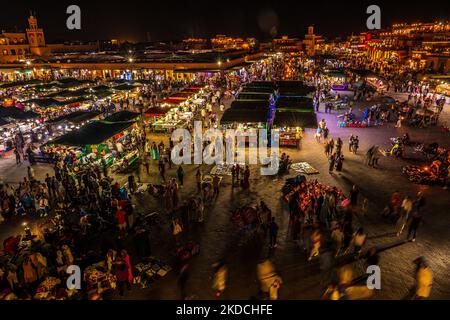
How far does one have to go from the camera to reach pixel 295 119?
56.5 ft

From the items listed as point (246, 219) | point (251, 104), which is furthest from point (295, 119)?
point (246, 219)

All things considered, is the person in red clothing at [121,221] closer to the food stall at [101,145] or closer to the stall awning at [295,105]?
the food stall at [101,145]

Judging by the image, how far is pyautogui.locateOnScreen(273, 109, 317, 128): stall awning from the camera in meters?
16.7

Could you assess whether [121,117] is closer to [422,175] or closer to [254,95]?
[254,95]

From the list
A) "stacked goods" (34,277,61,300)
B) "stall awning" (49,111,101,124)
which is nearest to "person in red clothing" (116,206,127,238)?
"stacked goods" (34,277,61,300)

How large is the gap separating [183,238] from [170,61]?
1618 inches

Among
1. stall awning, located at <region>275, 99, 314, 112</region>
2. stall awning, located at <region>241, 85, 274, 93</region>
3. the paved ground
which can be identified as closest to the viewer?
the paved ground

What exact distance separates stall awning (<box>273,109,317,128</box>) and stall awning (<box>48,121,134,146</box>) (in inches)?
338

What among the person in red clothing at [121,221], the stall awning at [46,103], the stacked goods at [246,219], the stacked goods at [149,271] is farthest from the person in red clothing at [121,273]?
the stall awning at [46,103]

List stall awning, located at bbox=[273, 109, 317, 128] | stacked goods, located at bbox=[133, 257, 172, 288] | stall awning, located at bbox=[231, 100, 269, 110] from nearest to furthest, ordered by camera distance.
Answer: stacked goods, located at bbox=[133, 257, 172, 288]
stall awning, located at bbox=[273, 109, 317, 128]
stall awning, located at bbox=[231, 100, 269, 110]

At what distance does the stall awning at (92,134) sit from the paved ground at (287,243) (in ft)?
9.12

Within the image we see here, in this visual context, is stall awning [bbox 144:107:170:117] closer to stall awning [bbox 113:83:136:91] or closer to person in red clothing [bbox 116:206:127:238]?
stall awning [bbox 113:83:136:91]

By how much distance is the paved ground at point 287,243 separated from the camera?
704 cm

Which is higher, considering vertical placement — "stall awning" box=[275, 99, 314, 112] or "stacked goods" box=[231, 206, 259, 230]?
"stall awning" box=[275, 99, 314, 112]
